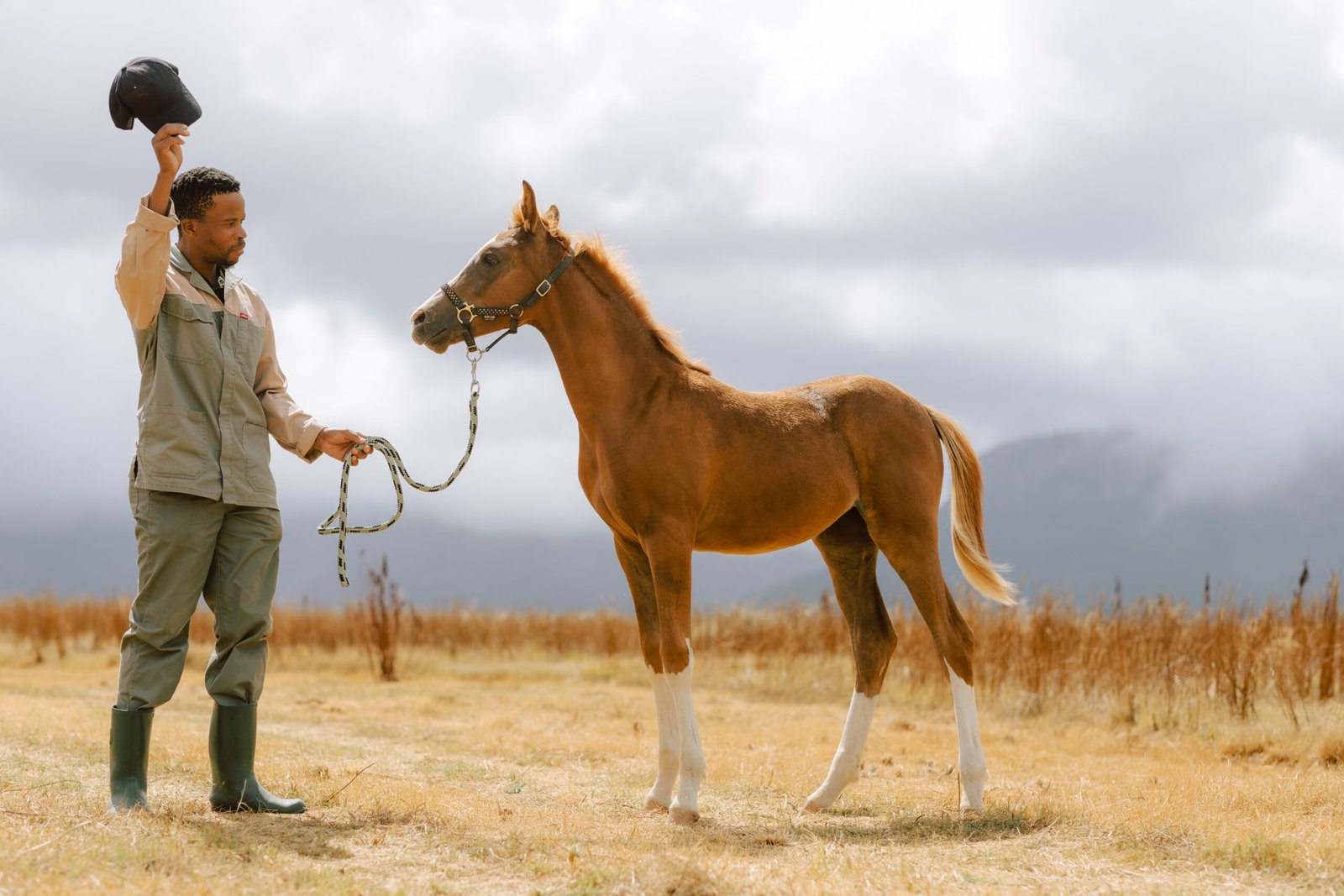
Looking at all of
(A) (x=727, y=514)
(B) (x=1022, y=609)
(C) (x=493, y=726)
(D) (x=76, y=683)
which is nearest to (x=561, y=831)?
(A) (x=727, y=514)

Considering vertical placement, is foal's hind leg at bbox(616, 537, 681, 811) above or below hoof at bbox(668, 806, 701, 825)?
above

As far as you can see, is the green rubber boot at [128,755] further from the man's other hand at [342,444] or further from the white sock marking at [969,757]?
the white sock marking at [969,757]

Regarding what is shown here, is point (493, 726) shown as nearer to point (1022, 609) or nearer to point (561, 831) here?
point (561, 831)

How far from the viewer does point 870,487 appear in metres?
6.02

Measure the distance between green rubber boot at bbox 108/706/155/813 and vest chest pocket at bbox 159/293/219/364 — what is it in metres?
1.56

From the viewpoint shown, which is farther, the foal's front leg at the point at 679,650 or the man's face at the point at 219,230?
the foal's front leg at the point at 679,650

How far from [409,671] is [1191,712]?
10.7 metres

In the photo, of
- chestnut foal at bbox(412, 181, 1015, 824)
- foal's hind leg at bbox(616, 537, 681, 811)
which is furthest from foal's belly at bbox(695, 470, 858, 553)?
foal's hind leg at bbox(616, 537, 681, 811)

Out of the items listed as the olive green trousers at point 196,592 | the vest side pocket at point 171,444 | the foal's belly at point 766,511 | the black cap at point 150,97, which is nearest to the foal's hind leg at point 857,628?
the foal's belly at point 766,511

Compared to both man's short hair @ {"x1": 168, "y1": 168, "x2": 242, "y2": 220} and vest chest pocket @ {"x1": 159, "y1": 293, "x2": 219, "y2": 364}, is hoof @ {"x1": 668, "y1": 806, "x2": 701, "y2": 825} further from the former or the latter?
man's short hair @ {"x1": 168, "y1": 168, "x2": 242, "y2": 220}

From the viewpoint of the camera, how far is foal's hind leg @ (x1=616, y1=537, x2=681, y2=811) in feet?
18.1

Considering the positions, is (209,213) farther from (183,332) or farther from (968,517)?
(968,517)

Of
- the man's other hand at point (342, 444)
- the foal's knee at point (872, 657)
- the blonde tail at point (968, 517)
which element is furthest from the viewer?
the blonde tail at point (968, 517)

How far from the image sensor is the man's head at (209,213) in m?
4.96
